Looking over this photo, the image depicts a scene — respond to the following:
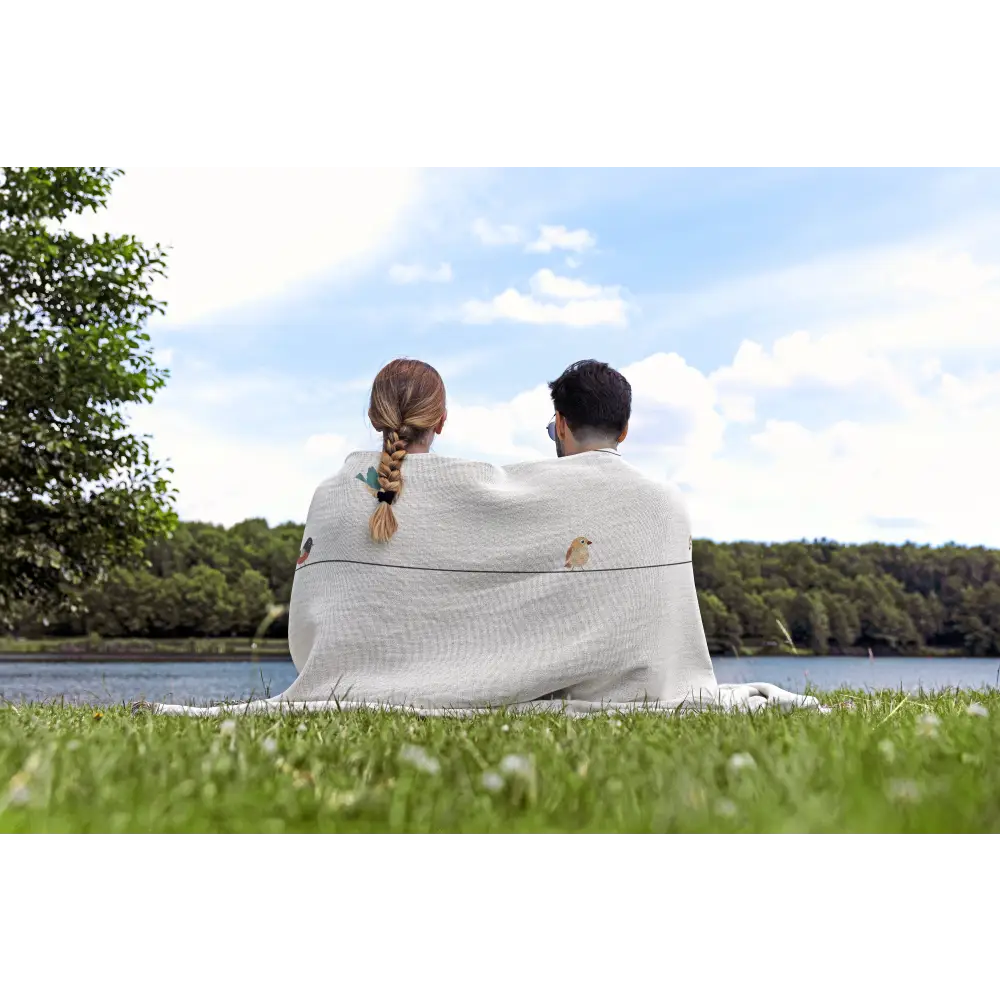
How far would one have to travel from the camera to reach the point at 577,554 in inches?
194

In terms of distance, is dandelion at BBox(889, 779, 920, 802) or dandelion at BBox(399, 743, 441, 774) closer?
dandelion at BBox(889, 779, 920, 802)

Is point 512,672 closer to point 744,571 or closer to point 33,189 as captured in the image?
point 33,189

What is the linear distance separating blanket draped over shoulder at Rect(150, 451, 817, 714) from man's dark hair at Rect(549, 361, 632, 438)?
0.23 meters

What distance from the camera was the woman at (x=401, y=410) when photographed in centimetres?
506

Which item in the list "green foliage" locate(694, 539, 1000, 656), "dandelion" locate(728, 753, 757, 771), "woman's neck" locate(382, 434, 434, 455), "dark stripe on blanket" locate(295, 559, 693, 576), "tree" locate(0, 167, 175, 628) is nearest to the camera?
"dandelion" locate(728, 753, 757, 771)

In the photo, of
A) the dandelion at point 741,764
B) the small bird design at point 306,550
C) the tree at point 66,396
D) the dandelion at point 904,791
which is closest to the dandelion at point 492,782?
the dandelion at point 741,764

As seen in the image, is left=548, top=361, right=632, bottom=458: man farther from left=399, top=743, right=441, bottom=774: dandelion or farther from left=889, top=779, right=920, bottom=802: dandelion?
left=889, top=779, right=920, bottom=802: dandelion

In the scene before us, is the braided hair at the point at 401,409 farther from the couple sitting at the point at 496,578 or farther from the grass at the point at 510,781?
the grass at the point at 510,781

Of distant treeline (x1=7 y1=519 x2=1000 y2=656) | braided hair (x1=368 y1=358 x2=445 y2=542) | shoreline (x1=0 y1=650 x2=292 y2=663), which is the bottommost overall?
shoreline (x1=0 y1=650 x2=292 y2=663)

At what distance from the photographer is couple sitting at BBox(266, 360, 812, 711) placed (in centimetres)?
482

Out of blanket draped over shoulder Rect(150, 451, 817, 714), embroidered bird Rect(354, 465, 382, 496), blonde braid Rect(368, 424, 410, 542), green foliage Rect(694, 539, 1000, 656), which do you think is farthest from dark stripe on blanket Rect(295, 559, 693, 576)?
green foliage Rect(694, 539, 1000, 656)

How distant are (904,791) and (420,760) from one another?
3.94 feet

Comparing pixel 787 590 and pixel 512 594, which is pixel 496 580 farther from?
pixel 787 590
